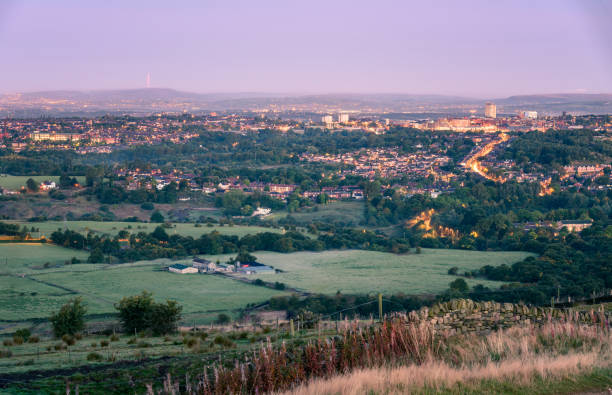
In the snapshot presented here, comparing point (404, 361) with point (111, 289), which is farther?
point (111, 289)

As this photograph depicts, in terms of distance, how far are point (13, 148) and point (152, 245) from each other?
41.0 m

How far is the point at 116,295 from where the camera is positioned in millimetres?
18609

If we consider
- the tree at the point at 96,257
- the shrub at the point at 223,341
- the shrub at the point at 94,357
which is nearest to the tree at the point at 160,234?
the tree at the point at 96,257

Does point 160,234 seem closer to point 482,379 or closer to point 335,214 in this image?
point 335,214

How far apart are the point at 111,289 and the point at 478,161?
4063 cm

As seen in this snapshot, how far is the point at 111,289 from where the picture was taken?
64.1 feet

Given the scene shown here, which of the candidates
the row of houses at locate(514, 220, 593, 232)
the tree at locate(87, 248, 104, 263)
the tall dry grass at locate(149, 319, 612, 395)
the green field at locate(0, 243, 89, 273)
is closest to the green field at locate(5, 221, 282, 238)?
the green field at locate(0, 243, 89, 273)

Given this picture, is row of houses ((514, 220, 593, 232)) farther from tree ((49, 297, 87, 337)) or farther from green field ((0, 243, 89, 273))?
tree ((49, 297, 87, 337))

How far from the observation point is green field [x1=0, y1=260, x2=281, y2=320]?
55.6ft

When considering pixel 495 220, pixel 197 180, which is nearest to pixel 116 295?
pixel 495 220

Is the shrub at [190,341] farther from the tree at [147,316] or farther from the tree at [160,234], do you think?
the tree at [160,234]

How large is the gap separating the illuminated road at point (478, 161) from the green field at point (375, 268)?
20.1 m

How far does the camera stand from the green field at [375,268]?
65.1 ft

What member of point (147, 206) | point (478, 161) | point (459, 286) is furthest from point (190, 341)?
point (478, 161)
